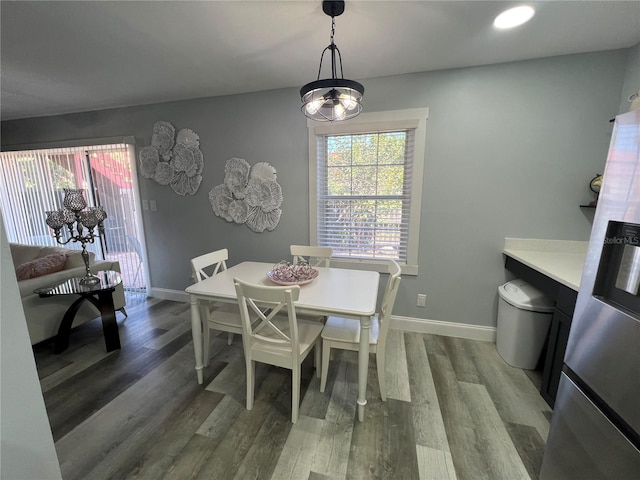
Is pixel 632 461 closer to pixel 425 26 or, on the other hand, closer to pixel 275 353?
pixel 275 353

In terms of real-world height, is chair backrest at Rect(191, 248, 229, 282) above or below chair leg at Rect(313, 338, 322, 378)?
above

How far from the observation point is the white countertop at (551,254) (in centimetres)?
169

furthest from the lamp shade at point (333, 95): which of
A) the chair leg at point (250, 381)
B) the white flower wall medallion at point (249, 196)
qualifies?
the chair leg at point (250, 381)

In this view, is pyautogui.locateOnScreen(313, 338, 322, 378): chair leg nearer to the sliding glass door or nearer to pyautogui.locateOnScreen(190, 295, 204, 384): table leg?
pyautogui.locateOnScreen(190, 295, 204, 384): table leg

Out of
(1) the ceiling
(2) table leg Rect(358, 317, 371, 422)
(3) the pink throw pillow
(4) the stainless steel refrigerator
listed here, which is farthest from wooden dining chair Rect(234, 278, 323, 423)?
(3) the pink throw pillow

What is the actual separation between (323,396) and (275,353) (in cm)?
54

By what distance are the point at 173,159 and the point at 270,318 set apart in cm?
250

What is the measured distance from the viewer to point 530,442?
1.43 m

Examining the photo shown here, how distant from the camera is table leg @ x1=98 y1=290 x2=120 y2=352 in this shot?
228cm

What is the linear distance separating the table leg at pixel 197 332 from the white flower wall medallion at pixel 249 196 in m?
Answer: 1.26

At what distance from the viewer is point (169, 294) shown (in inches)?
134

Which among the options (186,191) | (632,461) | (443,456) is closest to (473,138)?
(632,461)

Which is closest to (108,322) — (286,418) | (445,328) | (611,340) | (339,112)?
(286,418)

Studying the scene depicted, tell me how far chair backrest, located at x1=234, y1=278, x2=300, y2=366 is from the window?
1.28m
